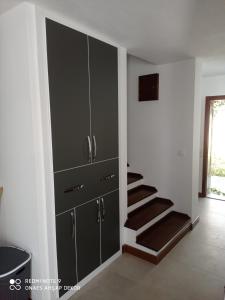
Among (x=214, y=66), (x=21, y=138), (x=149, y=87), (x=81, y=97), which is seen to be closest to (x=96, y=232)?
(x=21, y=138)

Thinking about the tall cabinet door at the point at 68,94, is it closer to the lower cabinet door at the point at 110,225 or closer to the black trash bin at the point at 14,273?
the lower cabinet door at the point at 110,225

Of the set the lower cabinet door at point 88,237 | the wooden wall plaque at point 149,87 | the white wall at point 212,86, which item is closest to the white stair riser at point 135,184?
the lower cabinet door at point 88,237

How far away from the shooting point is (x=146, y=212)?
325cm

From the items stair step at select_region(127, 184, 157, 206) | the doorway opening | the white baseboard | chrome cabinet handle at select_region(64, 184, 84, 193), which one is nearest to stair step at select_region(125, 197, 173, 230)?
stair step at select_region(127, 184, 157, 206)

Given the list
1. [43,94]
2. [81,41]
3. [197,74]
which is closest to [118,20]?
[81,41]

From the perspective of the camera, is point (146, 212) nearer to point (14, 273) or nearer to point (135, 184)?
point (135, 184)

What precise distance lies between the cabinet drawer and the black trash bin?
0.48 meters

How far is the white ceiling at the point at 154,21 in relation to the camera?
65.9 inches

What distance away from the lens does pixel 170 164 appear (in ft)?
11.8

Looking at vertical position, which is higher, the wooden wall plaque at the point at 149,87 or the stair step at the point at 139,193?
the wooden wall plaque at the point at 149,87

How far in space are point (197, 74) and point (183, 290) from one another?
106 inches

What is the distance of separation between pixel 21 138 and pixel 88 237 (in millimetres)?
1176

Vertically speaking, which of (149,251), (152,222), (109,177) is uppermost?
(109,177)

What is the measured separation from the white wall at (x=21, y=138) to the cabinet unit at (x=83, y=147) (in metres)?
0.15
